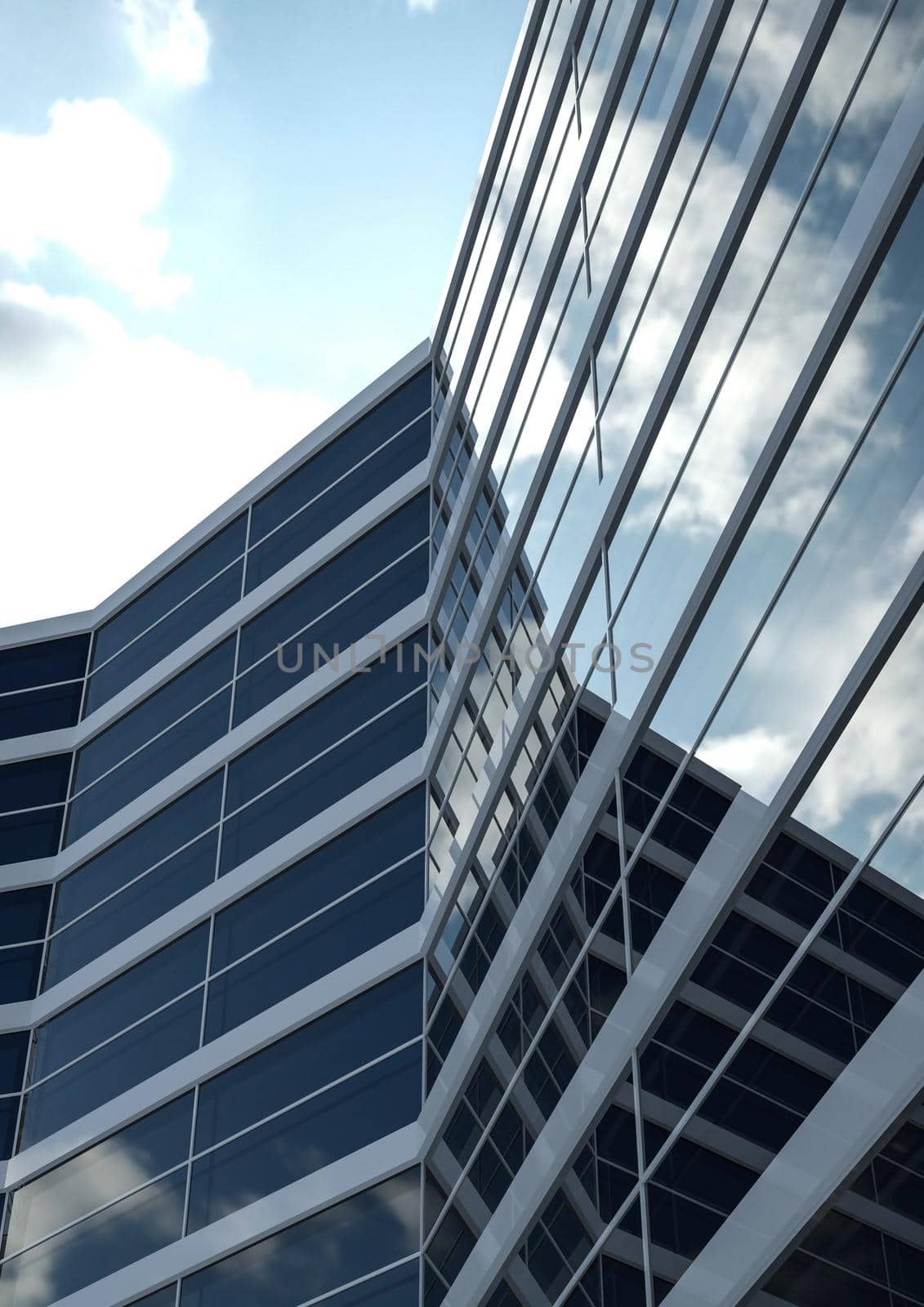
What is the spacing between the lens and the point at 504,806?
1972cm

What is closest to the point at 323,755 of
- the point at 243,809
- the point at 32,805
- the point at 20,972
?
the point at 243,809

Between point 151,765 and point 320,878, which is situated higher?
point 151,765

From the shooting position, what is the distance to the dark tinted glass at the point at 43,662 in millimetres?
33625

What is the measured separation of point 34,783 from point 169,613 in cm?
440

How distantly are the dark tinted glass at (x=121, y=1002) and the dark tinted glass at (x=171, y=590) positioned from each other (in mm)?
7342

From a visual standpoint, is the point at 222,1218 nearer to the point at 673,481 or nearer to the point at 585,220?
the point at 673,481

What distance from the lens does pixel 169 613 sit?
31.9m

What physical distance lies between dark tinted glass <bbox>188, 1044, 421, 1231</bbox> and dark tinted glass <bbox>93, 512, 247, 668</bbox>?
11.7 meters

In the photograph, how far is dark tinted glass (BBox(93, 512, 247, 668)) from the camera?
31391 millimetres

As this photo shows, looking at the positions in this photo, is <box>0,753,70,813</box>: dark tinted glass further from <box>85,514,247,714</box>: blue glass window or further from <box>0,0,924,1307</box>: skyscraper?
<box>85,514,247,714</box>: blue glass window

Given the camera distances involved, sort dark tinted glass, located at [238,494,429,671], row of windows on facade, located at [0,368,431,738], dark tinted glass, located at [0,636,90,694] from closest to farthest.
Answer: dark tinted glass, located at [238,494,429,671] → row of windows on facade, located at [0,368,431,738] → dark tinted glass, located at [0,636,90,694]

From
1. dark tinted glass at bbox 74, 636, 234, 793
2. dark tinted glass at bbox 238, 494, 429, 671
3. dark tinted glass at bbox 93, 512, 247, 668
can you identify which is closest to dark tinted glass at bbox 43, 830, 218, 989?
dark tinted glass at bbox 74, 636, 234, 793

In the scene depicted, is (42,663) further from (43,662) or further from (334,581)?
(334,581)

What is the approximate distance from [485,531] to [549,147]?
575 cm
